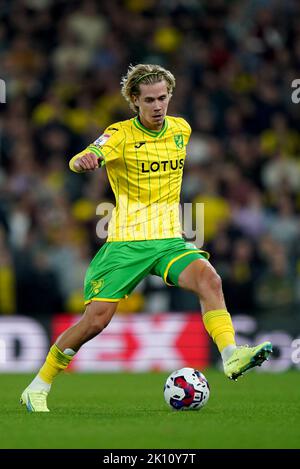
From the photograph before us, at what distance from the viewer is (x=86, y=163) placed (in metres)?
7.23

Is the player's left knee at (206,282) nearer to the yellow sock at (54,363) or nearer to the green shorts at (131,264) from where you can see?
the green shorts at (131,264)

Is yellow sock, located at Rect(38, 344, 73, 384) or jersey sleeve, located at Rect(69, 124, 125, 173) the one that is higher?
jersey sleeve, located at Rect(69, 124, 125, 173)

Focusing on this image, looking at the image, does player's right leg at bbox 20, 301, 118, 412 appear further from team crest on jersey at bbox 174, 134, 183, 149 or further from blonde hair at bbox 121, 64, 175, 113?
blonde hair at bbox 121, 64, 175, 113

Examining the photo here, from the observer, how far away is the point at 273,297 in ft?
44.9

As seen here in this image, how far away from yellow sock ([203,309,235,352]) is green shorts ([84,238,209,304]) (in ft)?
1.14

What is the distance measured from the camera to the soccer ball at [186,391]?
7699 millimetres

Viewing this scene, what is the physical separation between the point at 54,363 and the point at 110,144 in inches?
61.3

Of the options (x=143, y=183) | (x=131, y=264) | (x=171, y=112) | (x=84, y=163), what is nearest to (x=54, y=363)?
(x=131, y=264)

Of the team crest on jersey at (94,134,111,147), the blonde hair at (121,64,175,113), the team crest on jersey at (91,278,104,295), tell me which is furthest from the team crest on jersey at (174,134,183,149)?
the team crest on jersey at (91,278,104,295)

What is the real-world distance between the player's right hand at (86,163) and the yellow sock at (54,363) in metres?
1.38

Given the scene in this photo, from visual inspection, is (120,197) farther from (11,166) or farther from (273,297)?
(11,166)

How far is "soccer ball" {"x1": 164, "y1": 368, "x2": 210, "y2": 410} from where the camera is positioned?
7699 mm

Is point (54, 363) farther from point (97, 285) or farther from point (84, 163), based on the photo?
point (84, 163)

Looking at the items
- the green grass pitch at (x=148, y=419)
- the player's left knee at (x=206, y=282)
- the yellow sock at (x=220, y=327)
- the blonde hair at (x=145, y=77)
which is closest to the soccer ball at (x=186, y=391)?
the green grass pitch at (x=148, y=419)
